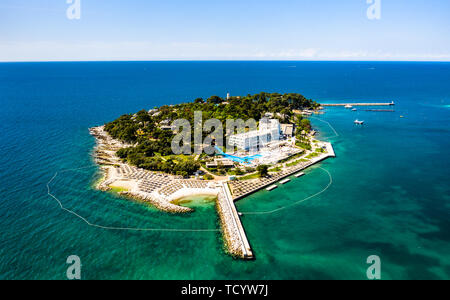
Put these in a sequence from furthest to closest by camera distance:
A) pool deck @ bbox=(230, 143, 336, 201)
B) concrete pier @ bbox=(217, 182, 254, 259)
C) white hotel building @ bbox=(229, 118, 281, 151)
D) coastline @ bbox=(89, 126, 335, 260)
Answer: white hotel building @ bbox=(229, 118, 281, 151) < pool deck @ bbox=(230, 143, 336, 201) < coastline @ bbox=(89, 126, 335, 260) < concrete pier @ bbox=(217, 182, 254, 259)

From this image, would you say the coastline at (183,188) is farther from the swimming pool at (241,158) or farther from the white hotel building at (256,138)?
the white hotel building at (256,138)

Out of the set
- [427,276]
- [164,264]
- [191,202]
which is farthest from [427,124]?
[164,264]

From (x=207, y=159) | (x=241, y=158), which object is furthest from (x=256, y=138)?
(x=207, y=159)

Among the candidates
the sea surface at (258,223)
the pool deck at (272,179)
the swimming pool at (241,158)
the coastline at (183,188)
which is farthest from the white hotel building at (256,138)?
the sea surface at (258,223)

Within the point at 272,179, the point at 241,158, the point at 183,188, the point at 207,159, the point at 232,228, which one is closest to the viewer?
the point at 232,228

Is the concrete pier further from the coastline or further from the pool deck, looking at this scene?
the pool deck

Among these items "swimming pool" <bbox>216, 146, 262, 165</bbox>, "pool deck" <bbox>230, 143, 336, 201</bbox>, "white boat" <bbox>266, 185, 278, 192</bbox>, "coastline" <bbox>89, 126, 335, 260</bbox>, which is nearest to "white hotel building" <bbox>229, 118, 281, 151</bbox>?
"swimming pool" <bbox>216, 146, 262, 165</bbox>

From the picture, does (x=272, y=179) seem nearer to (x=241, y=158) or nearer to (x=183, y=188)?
(x=241, y=158)
